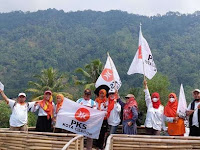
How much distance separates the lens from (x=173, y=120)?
7070mm

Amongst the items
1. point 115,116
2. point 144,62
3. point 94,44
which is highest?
point 94,44

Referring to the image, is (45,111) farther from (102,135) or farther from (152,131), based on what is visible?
(152,131)

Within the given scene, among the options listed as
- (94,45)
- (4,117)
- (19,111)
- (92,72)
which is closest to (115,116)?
(19,111)

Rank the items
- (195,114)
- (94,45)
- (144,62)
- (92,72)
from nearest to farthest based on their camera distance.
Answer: (195,114) < (144,62) < (92,72) < (94,45)

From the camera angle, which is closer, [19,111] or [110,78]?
[19,111]

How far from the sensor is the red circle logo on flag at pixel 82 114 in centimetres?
732

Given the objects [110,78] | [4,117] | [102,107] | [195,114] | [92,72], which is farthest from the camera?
[4,117]

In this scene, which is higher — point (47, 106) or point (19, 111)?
point (47, 106)

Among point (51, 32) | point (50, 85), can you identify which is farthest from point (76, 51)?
point (50, 85)

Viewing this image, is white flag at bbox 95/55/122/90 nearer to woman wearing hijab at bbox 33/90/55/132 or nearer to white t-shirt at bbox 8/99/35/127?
woman wearing hijab at bbox 33/90/55/132

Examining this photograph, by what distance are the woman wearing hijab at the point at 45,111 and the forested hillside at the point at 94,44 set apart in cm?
4571

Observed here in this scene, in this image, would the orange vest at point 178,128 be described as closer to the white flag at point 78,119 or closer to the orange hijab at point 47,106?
the white flag at point 78,119

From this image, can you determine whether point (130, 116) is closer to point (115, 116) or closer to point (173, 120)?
point (115, 116)

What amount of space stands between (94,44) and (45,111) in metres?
95.4
